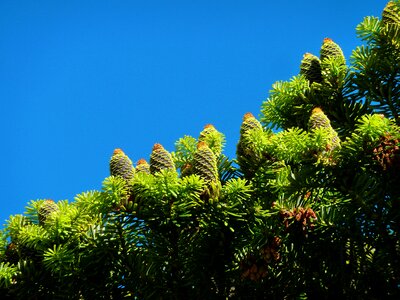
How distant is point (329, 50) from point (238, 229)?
1402 mm

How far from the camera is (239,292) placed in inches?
114

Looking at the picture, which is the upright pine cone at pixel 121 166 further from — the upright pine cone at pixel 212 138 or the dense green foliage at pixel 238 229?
the upright pine cone at pixel 212 138

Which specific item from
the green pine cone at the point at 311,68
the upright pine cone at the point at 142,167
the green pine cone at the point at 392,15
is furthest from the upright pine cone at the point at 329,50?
the upright pine cone at the point at 142,167

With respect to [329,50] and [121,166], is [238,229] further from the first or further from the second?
[329,50]

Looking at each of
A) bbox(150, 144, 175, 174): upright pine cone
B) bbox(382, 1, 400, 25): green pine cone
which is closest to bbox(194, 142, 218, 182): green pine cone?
bbox(150, 144, 175, 174): upright pine cone

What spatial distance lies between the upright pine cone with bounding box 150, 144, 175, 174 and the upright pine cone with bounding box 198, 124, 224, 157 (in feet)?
1.35

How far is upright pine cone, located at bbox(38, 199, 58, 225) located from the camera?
3045 mm

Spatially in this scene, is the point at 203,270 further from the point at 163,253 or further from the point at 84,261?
the point at 84,261

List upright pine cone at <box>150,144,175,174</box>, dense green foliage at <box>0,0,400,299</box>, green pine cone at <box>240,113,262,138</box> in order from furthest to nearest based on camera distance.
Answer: green pine cone at <box>240,113,262,138</box> < upright pine cone at <box>150,144,175,174</box> < dense green foliage at <box>0,0,400,299</box>

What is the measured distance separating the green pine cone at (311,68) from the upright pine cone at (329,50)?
0.05 meters

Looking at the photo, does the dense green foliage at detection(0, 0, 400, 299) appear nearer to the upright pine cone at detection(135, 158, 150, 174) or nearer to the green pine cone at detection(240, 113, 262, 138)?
the upright pine cone at detection(135, 158, 150, 174)

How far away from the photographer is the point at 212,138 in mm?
3396

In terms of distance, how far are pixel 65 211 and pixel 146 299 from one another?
573 mm

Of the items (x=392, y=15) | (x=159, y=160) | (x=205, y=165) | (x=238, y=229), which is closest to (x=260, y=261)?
(x=238, y=229)
